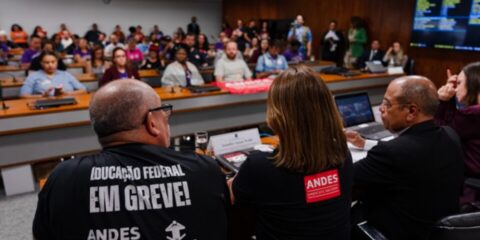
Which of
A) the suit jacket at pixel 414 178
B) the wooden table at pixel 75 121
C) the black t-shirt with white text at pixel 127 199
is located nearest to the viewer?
the black t-shirt with white text at pixel 127 199

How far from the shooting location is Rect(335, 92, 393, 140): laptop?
239cm

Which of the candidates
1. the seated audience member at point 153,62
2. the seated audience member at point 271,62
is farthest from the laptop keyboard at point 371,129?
the seated audience member at point 153,62

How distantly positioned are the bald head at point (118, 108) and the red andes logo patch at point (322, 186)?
22.2 inches

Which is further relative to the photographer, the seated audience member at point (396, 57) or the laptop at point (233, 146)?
the seated audience member at point (396, 57)

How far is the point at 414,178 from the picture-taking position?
1.37m

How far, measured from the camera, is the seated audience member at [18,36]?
10.5m

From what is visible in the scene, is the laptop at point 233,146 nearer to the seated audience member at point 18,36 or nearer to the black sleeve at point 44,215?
the black sleeve at point 44,215

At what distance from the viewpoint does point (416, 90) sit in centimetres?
156

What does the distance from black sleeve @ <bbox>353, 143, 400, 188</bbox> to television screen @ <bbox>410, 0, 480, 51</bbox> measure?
5524 millimetres

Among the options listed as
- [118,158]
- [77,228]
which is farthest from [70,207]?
[118,158]

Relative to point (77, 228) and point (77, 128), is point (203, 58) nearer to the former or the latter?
point (77, 128)

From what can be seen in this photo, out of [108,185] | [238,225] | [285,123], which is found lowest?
[238,225]

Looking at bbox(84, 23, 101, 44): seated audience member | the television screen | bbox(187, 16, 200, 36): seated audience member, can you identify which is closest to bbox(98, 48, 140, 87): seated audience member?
the television screen

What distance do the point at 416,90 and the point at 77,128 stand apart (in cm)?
293
